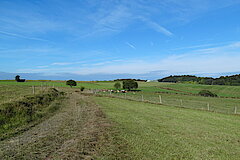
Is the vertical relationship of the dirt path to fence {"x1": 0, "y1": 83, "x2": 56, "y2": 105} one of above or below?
below

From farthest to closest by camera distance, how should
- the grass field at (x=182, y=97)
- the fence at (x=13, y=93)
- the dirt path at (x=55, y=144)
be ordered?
the grass field at (x=182, y=97), the fence at (x=13, y=93), the dirt path at (x=55, y=144)

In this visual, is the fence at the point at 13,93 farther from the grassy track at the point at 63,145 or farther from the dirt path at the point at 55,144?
the grassy track at the point at 63,145

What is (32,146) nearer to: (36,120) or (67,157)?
(67,157)

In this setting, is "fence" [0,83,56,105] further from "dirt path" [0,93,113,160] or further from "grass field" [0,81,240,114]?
"dirt path" [0,93,113,160]

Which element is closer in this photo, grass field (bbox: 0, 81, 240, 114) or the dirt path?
the dirt path

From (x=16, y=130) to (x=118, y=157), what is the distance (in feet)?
24.5

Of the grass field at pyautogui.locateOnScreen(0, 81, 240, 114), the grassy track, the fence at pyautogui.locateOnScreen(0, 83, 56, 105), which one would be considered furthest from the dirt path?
the grass field at pyautogui.locateOnScreen(0, 81, 240, 114)

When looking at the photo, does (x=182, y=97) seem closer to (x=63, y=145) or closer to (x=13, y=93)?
(x=13, y=93)

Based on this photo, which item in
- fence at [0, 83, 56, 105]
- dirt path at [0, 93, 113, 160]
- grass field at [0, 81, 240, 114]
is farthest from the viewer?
grass field at [0, 81, 240, 114]

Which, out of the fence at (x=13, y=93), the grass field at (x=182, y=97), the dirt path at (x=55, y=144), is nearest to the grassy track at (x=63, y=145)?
the dirt path at (x=55, y=144)

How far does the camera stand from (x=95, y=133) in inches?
386

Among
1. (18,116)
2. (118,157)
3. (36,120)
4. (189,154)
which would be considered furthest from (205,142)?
(18,116)

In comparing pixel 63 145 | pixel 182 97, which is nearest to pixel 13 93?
pixel 63 145

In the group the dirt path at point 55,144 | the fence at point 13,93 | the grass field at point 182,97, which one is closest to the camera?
the dirt path at point 55,144
